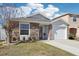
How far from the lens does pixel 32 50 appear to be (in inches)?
537

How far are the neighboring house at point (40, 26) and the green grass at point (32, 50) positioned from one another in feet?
1.10

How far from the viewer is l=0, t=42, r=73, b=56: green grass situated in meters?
13.5

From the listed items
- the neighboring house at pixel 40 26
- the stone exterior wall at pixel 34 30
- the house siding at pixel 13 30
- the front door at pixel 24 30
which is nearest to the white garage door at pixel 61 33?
the neighboring house at pixel 40 26

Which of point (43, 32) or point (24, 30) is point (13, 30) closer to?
point (24, 30)

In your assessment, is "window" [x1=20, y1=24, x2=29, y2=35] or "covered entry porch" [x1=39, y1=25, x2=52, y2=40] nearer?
"covered entry porch" [x1=39, y1=25, x2=52, y2=40]

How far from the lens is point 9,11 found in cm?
1374

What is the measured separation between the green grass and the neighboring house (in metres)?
0.33

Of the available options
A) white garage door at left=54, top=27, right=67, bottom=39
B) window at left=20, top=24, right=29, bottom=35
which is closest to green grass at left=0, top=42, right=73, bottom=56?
window at left=20, top=24, right=29, bottom=35

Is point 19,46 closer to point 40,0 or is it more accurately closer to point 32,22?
point 32,22

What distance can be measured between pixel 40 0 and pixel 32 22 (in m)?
1.07

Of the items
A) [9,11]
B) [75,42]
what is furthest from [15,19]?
[75,42]

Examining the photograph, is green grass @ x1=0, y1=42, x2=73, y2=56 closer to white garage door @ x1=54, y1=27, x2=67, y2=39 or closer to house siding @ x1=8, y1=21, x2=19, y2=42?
house siding @ x1=8, y1=21, x2=19, y2=42

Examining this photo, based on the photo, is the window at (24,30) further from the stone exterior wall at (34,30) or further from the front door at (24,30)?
the stone exterior wall at (34,30)

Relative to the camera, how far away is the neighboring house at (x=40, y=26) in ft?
45.6
